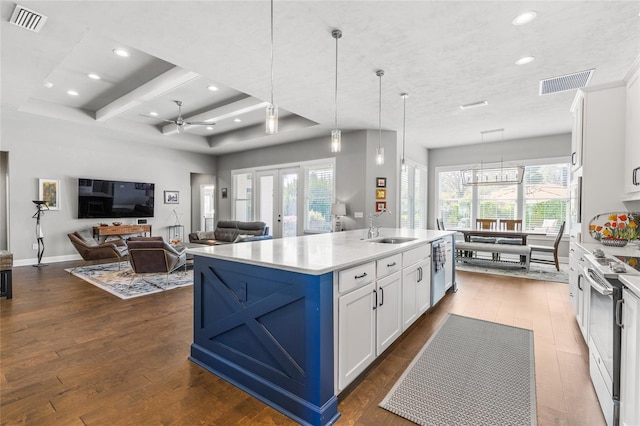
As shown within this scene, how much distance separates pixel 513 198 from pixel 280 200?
5.83 meters

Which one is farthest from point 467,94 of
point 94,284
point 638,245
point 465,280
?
point 94,284

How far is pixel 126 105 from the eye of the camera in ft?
16.9

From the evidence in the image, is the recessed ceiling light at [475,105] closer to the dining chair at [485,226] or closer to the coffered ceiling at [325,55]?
the coffered ceiling at [325,55]

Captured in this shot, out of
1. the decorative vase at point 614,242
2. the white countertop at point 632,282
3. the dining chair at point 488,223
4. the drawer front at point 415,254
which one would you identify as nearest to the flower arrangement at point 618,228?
the decorative vase at point 614,242

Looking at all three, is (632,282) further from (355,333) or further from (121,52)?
(121,52)

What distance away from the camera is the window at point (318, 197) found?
278 inches

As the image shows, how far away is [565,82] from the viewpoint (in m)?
3.80

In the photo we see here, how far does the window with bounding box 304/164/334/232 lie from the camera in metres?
7.05

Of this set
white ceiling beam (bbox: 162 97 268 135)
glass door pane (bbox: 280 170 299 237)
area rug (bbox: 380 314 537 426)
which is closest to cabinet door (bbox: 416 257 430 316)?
area rug (bbox: 380 314 537 426)

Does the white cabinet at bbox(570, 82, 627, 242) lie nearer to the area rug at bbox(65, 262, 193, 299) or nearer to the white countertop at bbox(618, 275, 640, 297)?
the white countertop at bbox(618, 275, 640, 297)

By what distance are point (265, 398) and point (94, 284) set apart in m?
4.13

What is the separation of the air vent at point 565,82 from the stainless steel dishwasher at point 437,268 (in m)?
2.46

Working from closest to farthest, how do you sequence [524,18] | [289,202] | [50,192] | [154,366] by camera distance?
[154,366]
[524,18]
[50,192]
[289,202]

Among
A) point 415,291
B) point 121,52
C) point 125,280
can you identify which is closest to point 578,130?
point 415,291
